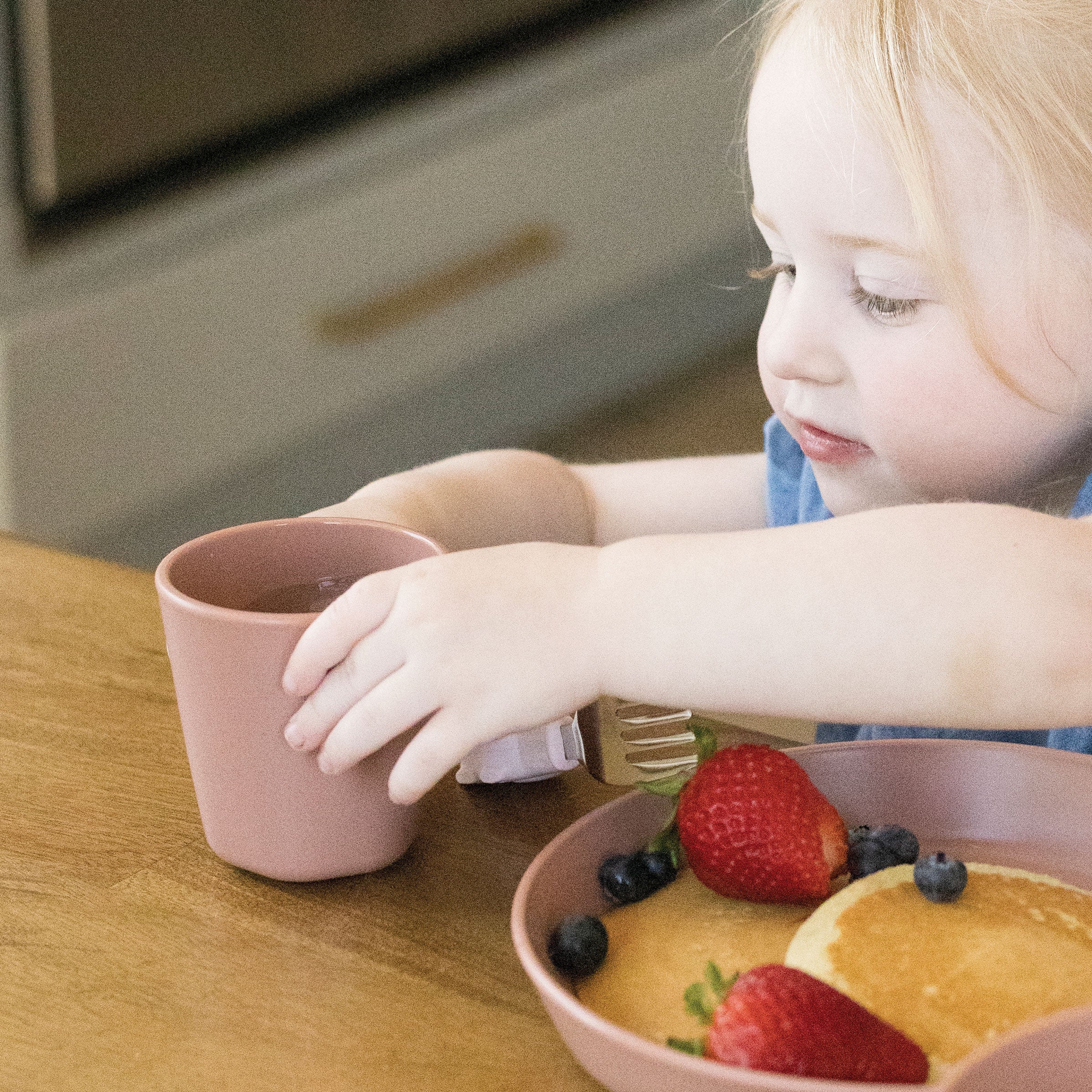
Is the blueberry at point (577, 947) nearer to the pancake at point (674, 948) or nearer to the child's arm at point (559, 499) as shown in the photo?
the pancake at point (674, 948)

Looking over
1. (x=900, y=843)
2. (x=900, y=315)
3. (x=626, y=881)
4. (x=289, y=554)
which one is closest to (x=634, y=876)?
(x=626, y=881)

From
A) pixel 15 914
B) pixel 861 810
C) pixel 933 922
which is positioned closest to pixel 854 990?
pixel 933 922

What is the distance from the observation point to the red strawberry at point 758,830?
0.55 meters

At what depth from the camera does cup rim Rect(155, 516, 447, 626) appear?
57 centimetres

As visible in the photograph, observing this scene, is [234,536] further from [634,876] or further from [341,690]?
[634,876]

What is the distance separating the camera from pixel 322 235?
2613 mm

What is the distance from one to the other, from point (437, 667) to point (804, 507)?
21.4 inches

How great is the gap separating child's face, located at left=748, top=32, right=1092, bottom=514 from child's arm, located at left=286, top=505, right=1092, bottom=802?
0.17 meters

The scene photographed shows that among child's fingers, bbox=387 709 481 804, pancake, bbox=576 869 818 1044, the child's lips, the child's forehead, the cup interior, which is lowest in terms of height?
pancake, bbox=576 869 818 1044

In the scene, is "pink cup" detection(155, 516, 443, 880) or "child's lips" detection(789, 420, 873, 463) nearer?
"pink cup" detection(155, 516, 443, 880)

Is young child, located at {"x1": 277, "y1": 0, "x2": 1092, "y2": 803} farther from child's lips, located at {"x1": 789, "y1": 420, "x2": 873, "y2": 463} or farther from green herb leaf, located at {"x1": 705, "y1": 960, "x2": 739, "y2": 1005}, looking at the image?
green herb leaf, located at {"x1": 705, "y1": 960, "x2": 739, "y2": 1005}

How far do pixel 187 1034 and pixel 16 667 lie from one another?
0.37 metres

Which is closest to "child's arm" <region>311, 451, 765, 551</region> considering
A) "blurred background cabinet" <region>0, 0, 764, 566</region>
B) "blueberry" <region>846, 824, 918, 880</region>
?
"blueberry" <region>846, 824, 918, 880</region>

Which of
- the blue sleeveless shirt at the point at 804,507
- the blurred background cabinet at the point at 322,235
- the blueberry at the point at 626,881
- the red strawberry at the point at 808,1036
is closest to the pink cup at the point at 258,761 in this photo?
the blueberry at the point at 626,881
